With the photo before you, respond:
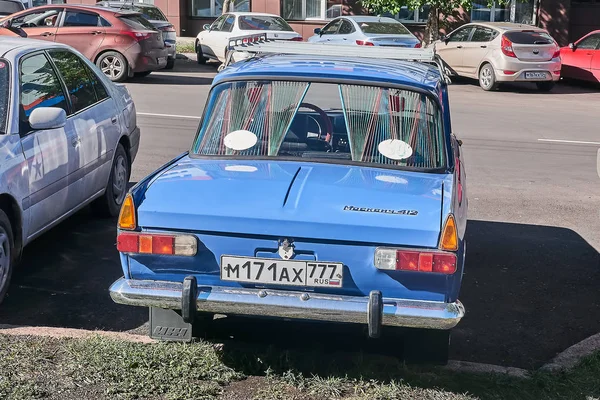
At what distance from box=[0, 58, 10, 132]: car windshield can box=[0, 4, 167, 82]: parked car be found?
12508 mm

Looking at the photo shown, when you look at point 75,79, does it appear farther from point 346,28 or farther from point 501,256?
point 346,28

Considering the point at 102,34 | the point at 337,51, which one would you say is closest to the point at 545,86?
the point at 102,34

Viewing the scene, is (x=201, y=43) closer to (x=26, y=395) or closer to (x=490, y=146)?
(x=490, y=146)

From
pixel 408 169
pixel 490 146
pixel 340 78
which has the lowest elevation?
pixel 490 146

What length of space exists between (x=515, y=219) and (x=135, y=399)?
5.24 meters

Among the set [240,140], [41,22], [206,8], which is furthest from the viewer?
[206,8]

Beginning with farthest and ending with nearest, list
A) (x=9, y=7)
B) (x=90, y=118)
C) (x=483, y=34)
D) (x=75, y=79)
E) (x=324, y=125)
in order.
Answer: (x=9, y=7), (x=483, y=34), (x=75, y=79), (x=90, y=118), (x=324, y=125)

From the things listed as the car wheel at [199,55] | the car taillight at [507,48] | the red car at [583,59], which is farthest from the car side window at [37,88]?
the car wheel at [199,55]

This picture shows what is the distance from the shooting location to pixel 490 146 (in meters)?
13.0

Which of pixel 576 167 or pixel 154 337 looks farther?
pixel 576 167

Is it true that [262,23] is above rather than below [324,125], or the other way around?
below

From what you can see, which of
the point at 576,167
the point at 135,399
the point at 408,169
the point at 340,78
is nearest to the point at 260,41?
the point at 340,78

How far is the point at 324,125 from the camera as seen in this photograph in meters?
5.71

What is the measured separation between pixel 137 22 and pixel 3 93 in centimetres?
1346
